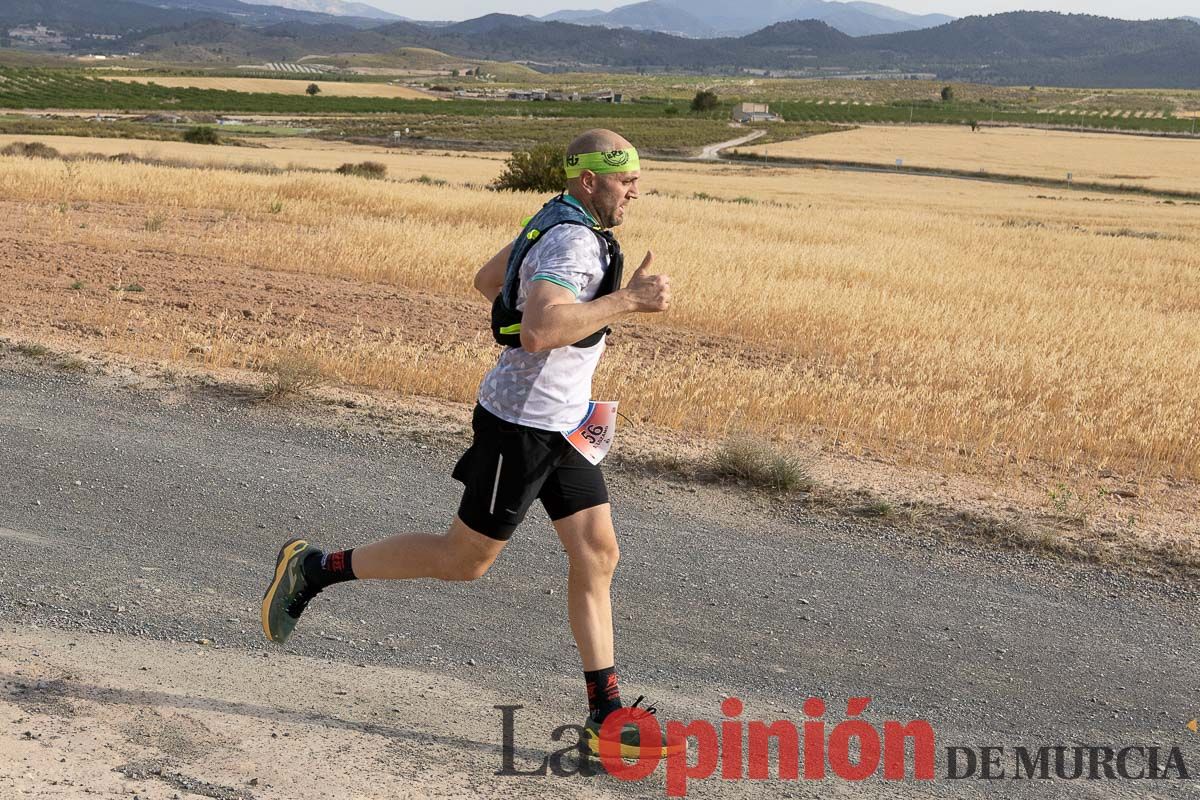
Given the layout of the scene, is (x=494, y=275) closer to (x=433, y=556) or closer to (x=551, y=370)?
(x=551, y=370)

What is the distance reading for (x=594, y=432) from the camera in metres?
4.22

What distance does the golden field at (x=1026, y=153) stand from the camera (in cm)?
7356

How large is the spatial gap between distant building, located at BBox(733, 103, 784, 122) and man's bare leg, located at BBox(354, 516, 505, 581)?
123907mm

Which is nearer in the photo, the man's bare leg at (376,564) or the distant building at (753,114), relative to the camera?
the man's bare leg at (376,564)

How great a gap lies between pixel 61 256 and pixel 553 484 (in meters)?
11.9

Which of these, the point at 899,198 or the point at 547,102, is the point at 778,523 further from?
the point at 547,102

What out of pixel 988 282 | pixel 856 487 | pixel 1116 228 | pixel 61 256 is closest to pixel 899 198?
pixel 1116 228

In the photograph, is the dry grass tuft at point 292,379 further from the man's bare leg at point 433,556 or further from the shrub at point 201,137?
the shrub at point 201,137

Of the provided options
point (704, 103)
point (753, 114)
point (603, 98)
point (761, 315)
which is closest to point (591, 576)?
point (761, 315)

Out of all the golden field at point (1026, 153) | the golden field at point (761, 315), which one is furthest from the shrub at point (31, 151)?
the golden field at point (1026, 153)

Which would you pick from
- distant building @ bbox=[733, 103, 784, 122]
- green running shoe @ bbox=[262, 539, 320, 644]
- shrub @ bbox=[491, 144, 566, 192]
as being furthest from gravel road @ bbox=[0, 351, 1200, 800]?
distant building @ bbox=[733, 103, 784, 122]

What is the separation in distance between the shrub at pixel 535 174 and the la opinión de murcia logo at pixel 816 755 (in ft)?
97.8

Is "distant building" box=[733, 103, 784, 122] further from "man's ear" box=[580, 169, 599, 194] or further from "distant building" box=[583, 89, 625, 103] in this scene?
"man's ear" box=[580, 169, 599, 194]

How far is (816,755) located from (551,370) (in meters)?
1.61
